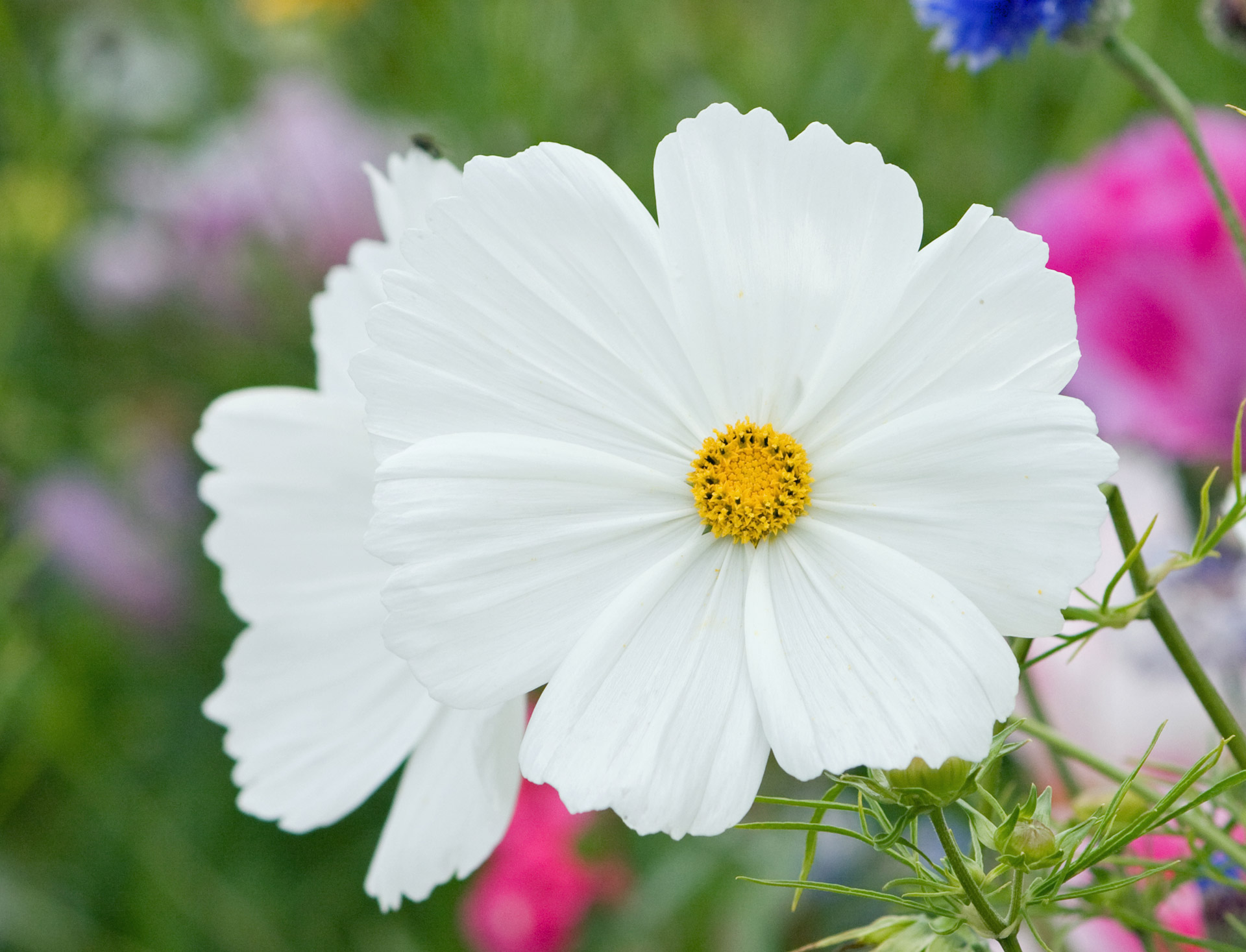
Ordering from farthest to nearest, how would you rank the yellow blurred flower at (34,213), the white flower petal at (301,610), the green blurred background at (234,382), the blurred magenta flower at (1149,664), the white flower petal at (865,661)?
the yellow blurred flower at (34,213)
the green blurred background at (234,382)
the blurred magenta flower at (1149,664)
the white flower petal at (301,610)
the white flower petal at (865,661)

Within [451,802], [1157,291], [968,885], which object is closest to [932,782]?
[968,885]

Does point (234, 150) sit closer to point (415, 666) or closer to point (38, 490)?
point (38, 490)

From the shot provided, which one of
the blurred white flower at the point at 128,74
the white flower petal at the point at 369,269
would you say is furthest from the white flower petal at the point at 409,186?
the blurred white flower at the point at 128,74

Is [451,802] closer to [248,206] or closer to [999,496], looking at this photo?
[999,496]

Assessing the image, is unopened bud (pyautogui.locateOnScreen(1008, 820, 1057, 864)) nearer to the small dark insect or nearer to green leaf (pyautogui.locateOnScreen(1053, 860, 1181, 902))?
green leaf (pyautogui.locateOnScreen(1053, 860, 1181, 902))

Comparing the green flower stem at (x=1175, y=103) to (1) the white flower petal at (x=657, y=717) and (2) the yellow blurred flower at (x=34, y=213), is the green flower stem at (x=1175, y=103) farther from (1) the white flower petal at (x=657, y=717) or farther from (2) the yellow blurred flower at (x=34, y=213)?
(2) the yellow blurred flower at (x=34, y=213)

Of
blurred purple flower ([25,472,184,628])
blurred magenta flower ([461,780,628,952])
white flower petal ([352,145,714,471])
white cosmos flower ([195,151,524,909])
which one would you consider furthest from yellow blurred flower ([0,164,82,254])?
white flower petal ([352,145,714,471])

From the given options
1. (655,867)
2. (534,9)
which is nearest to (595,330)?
(655,867)
